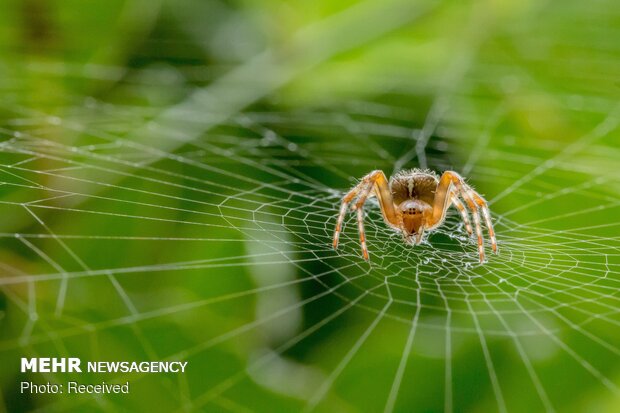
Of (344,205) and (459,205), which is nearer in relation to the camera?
(344,205)

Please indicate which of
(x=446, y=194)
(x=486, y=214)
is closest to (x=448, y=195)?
(x=446, y=194)

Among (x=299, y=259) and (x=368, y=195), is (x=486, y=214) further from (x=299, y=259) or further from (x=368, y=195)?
(x=299, y=259)

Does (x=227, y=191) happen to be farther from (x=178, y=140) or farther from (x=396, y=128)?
(x=396, y=128)

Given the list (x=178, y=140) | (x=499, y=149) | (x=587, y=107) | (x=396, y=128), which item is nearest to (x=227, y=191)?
(x=178, y=140)

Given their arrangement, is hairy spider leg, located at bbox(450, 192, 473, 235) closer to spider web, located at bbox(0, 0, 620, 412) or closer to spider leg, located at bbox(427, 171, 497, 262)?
spider leg, located at bbox(427, 171, 497, 262)

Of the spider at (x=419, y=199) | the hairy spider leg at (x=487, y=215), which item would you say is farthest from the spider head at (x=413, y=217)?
the hairy spider leg at (x=487, y=215)

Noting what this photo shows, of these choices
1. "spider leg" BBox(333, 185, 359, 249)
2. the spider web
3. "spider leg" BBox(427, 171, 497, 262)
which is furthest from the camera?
"spider leg" BBox(427, 171, 497, 262)

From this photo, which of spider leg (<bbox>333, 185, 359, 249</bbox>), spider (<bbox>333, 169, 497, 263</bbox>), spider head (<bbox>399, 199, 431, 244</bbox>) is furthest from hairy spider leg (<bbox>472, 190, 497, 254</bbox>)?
spider leg (<bbox>333, 185, 359, 249</bbox>)

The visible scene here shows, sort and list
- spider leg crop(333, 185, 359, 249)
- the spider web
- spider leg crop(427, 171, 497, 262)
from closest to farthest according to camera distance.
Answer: the spider web < spider leg crop(333, 185, 359, 249) < spider leg crop(427, 171, 497, 262)
